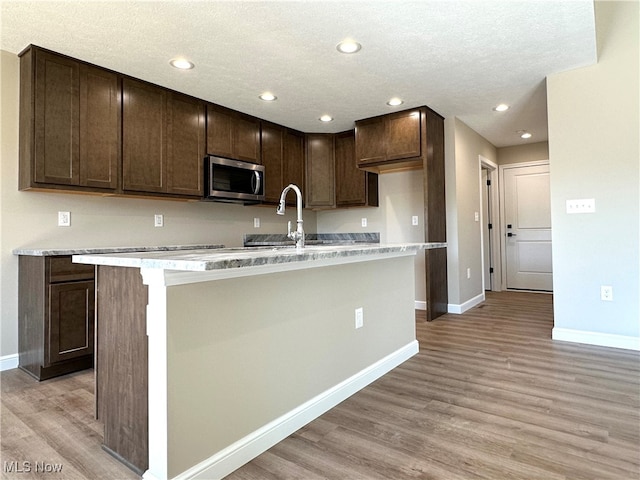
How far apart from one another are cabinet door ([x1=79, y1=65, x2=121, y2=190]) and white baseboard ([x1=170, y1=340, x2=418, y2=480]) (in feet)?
7.66

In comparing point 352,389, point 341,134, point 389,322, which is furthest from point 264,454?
point 341,134

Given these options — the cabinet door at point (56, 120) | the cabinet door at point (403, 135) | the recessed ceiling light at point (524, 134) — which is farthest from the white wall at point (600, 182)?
the cabinet door at point (56, 120)

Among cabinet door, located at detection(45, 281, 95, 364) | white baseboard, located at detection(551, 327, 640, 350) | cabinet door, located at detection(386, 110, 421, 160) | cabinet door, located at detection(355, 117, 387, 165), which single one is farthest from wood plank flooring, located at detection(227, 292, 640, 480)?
cabinet door, located at detection(355, 117, 387, 165)

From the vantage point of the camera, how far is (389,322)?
2.69 metres

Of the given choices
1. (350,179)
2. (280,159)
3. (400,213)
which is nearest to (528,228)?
(400,213)

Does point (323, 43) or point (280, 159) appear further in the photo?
point (280, 159)

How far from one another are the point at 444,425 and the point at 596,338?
2.18 meters

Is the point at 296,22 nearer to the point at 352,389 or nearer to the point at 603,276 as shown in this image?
the point at 352,389

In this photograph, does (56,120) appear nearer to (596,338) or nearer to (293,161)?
(293,161)

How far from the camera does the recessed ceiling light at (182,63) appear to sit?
9.38ft

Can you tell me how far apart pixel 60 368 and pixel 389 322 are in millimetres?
2339

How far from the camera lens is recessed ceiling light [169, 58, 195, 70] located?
2859 mm

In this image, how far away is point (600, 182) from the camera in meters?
3.14

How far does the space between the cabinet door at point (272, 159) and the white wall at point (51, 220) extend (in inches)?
33.2
